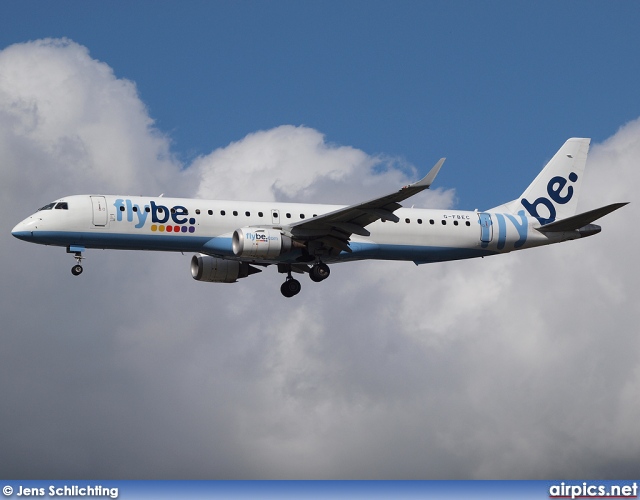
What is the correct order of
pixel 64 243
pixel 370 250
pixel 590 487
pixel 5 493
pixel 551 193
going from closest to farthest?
pixel 5 493 < pixel 590 487 < pixel 64 243 < pixel 370 250 < pixel 551 193

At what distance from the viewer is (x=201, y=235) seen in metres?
68.8

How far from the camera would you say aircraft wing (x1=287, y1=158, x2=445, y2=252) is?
219 feet

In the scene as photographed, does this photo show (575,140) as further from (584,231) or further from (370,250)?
(370,250)

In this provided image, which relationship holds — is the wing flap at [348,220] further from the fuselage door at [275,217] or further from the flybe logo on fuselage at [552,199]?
the flybe logo on fuselage at [552,199]

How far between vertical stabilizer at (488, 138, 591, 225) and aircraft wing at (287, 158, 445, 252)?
35.2 feet

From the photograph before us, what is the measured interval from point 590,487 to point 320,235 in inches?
858

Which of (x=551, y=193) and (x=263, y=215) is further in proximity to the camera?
(x=551, y=193)

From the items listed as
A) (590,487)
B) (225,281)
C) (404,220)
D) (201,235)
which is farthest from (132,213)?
(590,487)

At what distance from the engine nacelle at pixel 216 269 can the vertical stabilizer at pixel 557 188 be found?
46.5ft

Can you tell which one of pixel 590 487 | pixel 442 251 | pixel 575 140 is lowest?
pixel 590 487

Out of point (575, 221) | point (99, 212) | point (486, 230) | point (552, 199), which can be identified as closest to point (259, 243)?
point (99, 212)

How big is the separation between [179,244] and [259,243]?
12.7ft

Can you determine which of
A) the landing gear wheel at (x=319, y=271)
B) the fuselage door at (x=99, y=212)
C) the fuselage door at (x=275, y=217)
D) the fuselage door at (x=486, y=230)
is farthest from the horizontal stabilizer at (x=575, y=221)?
the fuselage door at (x=99, y=212)

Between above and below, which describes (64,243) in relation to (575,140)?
below
